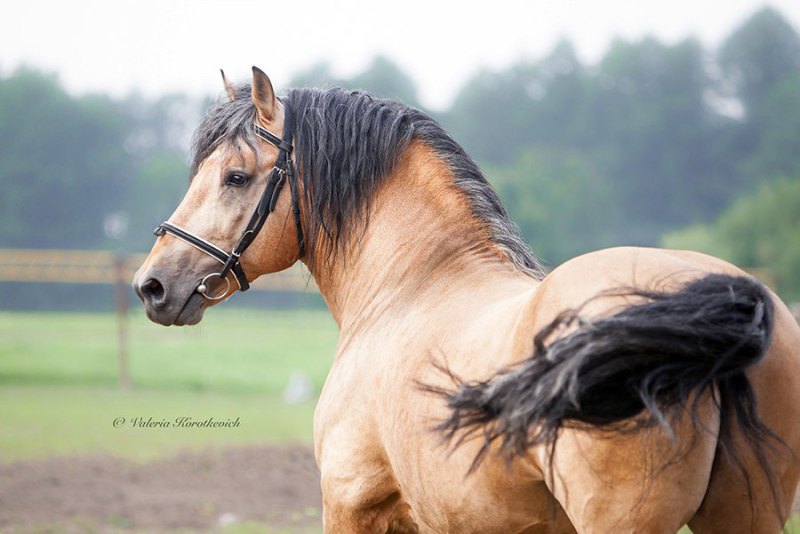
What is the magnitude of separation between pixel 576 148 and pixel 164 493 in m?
59.9

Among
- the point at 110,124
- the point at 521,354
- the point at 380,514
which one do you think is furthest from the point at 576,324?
the point at 110,124

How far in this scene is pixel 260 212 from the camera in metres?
3.59

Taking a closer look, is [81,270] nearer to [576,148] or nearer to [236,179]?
[236,179]

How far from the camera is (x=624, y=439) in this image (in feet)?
7.00

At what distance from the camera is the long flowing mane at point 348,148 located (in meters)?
3.52

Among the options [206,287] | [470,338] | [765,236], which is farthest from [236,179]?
[765,236]

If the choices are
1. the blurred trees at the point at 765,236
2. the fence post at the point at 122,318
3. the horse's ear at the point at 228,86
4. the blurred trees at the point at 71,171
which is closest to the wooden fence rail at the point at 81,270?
the fence post at the point at 122,318

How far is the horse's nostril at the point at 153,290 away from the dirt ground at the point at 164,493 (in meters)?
2.55

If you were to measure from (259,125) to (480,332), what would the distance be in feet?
4.94

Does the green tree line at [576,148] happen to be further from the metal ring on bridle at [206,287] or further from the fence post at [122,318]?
the metal ring on bridle at [206,287]

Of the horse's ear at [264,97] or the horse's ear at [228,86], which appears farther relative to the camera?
the horse's ear at [228,86]

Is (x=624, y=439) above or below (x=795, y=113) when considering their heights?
above

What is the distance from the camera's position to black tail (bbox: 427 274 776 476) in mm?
2088

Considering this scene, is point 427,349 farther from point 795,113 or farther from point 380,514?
point 795,113
